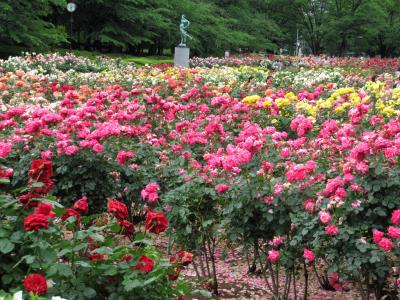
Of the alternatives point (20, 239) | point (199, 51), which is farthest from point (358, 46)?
point (20, 239)

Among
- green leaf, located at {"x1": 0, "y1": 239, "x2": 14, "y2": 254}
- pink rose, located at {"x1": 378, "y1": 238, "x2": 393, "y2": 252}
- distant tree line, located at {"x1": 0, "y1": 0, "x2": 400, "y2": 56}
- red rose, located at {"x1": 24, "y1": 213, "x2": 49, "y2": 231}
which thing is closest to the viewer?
red rose, located at {"x1": 24, "y1": 213, "x2": 49, "y2": 231}

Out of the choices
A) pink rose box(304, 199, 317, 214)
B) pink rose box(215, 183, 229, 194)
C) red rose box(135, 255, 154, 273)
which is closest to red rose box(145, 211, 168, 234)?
red rose box(135, 255, 154, 273)

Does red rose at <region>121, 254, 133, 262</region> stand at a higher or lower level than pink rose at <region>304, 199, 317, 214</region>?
lower

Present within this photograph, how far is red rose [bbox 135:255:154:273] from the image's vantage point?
2220 millimetres

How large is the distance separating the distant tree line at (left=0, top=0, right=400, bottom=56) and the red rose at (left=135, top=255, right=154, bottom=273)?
2122cm

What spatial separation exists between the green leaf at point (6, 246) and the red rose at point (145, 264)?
0.46 m

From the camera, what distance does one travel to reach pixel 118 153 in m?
4.43

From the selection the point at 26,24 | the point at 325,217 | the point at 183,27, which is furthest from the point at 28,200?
the point at 26,24

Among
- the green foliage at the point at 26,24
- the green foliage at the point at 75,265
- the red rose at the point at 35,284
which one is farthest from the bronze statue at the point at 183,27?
the red rose at the point at 35,284

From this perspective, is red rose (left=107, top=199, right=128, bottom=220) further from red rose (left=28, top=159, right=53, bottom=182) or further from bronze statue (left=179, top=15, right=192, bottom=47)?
bronze statue (left=179, top=15, right=192, bottom=47)

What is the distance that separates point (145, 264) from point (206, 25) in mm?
34351

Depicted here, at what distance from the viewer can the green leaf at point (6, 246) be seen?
2.19 metres

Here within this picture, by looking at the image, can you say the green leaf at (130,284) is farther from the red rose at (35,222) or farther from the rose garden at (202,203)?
the red rose at (35,222)

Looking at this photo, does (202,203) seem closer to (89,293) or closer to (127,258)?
(127,258)
